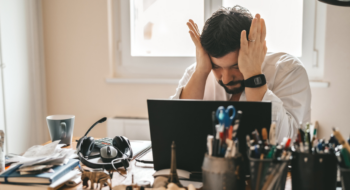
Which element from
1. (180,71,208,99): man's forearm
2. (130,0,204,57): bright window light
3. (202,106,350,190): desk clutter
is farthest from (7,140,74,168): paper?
(130,0,204,57): bright window light

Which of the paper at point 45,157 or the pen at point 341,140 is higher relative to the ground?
the pen at point 341,140

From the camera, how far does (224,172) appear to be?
68 centimetres

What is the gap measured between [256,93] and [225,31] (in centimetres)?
27

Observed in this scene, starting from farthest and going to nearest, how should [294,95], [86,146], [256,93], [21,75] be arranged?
[21,75]
[294,95]
[256,93]
[86,146]

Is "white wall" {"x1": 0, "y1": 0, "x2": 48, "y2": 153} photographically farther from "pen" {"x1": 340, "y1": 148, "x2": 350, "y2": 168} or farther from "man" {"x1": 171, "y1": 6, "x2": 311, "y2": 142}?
"pen" {"x1": 340, "y1": 148, "x2": 350, "y2": 168}

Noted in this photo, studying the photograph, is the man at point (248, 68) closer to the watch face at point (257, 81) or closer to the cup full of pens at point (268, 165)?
the watch face at point (257, 81)

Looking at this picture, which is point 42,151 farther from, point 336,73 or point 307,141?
point 336,73

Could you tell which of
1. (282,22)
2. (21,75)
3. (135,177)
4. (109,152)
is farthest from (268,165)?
(21,75)

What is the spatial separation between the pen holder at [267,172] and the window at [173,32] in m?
1.41

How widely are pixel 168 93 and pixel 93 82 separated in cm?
57

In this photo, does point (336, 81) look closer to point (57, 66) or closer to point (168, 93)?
point (168, 93)

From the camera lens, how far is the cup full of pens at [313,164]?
2.21 feet

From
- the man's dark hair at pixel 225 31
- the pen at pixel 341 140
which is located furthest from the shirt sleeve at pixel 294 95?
the pen at pixel 341 140

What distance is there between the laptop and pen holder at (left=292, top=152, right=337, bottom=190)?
0.43 feet
